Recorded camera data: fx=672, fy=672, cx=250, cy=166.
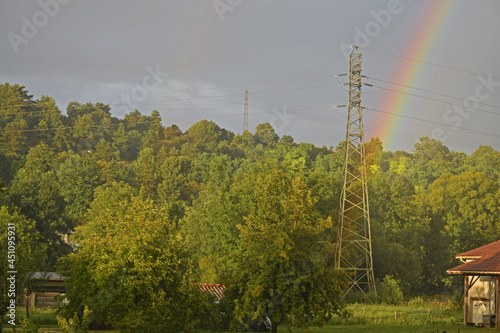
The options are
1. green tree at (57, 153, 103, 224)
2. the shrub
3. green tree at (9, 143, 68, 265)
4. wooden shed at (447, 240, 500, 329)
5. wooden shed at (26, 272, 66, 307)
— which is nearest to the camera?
wooden shed at (447, 240, 500, 329)

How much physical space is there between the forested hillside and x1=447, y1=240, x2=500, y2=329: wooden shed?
33.3 ft

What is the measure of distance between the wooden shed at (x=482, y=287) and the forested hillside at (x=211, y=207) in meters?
10.1

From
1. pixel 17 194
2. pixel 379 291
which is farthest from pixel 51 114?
pixel 379 291

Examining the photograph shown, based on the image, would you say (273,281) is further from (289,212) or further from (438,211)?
(438,211)

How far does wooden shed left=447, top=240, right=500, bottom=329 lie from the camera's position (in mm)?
42906

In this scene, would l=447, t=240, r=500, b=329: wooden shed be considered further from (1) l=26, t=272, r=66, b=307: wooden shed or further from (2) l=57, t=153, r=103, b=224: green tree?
(2) l=57, t=153, r=103, b=224: green tree

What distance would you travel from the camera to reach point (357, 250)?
248 ft

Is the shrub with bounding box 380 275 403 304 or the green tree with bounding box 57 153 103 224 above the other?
the green tree with bounding box 57 153 103 224

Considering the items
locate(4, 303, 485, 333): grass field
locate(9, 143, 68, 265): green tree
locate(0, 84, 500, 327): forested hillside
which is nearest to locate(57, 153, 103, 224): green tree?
locate(0, 84, 500, 327): forested hillside

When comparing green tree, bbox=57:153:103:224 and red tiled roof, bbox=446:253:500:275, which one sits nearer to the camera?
red tiled roof, bbox=446:253:500:275

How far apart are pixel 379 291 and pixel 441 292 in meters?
26.9

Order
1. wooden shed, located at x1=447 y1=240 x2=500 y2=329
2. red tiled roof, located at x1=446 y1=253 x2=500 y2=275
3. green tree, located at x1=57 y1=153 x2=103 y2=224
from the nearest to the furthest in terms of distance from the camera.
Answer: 1. red tiled roof, located at x1=446 y1=253 x2=500 y2=275
2. wooden shed, located at x1=447 y1=240 x2=500 y2=329
3. green tree, located at x1=57 y1=153 x2=103 y2=224

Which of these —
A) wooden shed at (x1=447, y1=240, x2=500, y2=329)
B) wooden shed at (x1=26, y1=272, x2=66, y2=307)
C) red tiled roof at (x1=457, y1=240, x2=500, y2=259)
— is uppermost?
red tiled roof at (x1=457, y1=240, x2=500, y2=259)

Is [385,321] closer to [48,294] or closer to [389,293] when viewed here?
[389,293]
